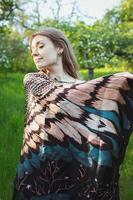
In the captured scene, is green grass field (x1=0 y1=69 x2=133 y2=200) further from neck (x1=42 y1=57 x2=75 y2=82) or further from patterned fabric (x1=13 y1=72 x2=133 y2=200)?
neck (x1=42 y1=57 x2=75 y2=82)

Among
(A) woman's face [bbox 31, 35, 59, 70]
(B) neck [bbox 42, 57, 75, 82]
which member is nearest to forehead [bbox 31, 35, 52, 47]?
(A) woman's face [bbox 31, 35, 59, 70]

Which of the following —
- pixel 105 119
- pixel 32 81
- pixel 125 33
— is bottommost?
pixel 125 33

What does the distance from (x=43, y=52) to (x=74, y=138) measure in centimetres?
40

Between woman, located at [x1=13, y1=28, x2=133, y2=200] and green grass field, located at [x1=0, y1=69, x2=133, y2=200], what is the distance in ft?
4.88

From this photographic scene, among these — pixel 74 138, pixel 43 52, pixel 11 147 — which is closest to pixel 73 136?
pixel 74 138

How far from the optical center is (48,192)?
8.02 ft

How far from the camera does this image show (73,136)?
2.42 m

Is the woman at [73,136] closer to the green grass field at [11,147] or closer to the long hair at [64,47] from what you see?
the long hair at [64,47]

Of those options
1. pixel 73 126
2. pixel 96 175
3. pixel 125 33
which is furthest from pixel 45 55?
pixel 125 33

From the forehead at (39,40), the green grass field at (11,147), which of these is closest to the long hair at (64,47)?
the forehead at (39,40)

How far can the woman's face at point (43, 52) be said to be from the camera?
2496mm

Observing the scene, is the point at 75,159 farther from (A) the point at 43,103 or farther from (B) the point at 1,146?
(B) the point at 1,146

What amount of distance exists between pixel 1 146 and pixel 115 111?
281cm

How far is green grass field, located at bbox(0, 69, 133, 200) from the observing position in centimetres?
427
